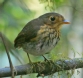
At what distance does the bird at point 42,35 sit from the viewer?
93.3 inches

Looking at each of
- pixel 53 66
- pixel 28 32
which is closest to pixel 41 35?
pixel 28 32

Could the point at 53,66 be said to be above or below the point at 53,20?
below

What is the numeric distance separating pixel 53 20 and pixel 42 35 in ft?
0.61

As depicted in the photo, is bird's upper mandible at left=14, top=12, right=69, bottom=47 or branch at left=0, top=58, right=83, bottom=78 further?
bird's upper mandible at left=14, top=12, right=69, bottom=47

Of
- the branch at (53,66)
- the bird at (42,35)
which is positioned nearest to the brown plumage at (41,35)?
the bird at (42,35)

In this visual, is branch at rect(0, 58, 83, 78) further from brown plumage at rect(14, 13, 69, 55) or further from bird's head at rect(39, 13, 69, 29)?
bird's head at rect(39, 13, 69, 29)

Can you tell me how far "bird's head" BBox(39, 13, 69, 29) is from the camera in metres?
2.43

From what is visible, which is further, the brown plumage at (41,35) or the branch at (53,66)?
the brown plumage at (41,35)

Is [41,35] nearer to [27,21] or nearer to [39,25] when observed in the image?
[39,25]

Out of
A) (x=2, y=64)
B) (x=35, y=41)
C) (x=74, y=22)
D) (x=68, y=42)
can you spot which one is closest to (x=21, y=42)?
(x=35, y=41)

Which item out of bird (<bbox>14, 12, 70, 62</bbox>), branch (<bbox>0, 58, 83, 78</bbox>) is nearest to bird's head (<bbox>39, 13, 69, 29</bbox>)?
bird (<bbox>14, 12, 70, 62</bbox>)

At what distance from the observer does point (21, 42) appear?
8.16ft

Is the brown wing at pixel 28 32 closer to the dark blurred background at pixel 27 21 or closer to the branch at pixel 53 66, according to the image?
the dark blurred background at pixel 27 21

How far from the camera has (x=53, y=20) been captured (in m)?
2.48
